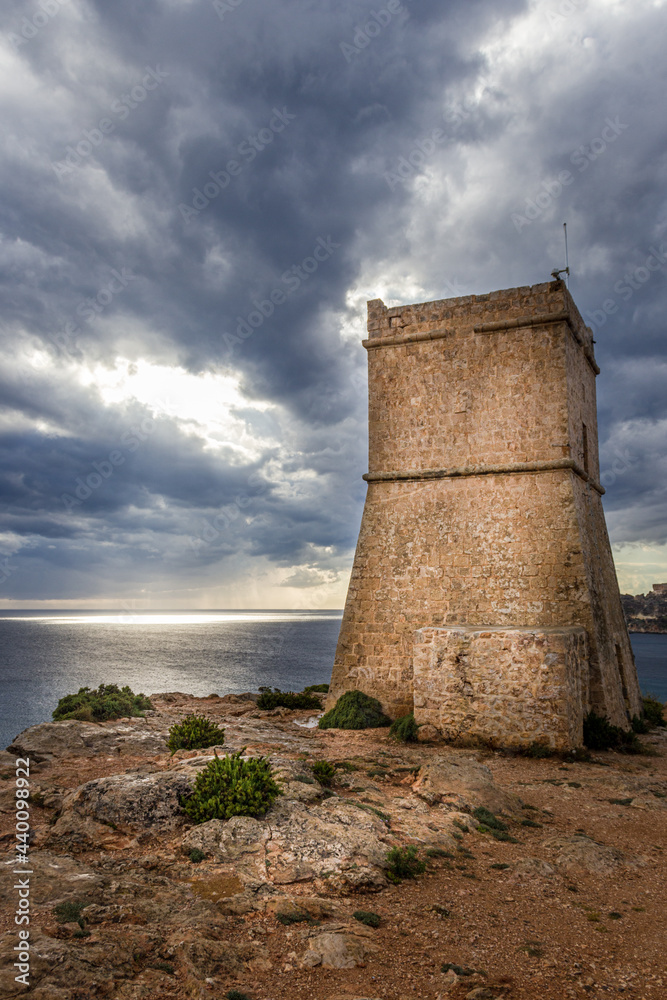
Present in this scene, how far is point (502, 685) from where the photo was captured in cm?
1218

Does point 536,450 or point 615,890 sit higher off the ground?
point 536,450

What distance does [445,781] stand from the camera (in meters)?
9.01

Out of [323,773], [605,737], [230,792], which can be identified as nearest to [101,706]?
[323,773]

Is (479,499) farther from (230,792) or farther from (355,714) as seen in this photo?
(230,792)

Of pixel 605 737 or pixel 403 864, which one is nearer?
pixel 403 864

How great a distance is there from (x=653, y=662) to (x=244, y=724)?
79.5 m

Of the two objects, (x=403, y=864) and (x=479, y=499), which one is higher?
(x=479, y=499)

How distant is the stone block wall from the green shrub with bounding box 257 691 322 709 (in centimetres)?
801

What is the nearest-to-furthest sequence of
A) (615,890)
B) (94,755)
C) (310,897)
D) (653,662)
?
(310,897) < (615,890) < (94,755) < (653,662)

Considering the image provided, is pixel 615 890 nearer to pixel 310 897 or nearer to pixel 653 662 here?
pixel 310 897

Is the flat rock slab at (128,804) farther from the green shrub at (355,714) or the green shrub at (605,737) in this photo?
the green shrub at (605,737)

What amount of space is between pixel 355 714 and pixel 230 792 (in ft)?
28.4

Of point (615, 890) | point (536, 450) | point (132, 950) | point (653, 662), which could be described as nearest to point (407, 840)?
point (615, 890)

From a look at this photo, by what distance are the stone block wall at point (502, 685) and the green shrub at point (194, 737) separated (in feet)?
16.0
